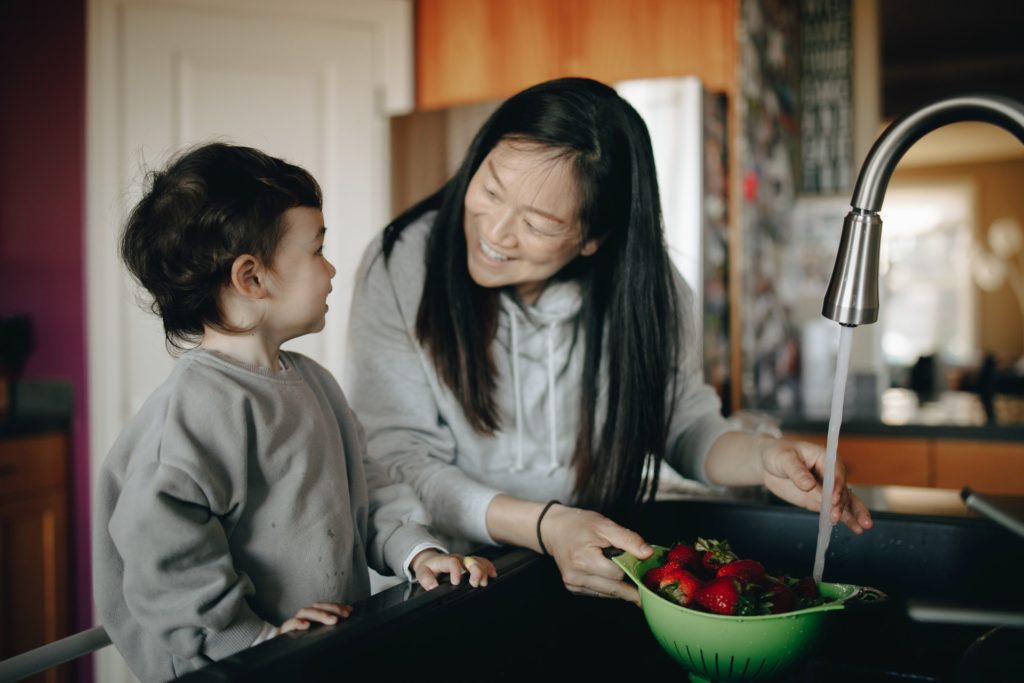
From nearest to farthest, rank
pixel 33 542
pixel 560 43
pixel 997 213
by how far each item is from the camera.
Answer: pixel 33 542 < pixel 560 43 < pixel 997 213

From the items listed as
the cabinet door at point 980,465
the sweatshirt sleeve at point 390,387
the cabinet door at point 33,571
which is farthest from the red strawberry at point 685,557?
the cabinet door at point 33,571

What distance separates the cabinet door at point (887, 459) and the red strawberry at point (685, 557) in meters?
1.72

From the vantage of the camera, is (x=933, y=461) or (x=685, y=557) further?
(x=933, y=461)

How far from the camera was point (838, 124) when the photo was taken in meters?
3.08

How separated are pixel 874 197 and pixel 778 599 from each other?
354 mm

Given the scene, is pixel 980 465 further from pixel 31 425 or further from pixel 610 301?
pixel 31 425

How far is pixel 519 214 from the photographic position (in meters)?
1.11

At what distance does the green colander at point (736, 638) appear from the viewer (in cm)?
70

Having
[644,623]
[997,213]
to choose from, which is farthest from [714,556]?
[997,213]

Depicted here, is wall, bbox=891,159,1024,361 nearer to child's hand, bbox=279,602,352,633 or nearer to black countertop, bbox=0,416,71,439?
black countertop, bbox=0,416,71,439

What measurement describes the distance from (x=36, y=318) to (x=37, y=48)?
0.89 m

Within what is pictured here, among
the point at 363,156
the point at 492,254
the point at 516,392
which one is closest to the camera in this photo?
the point at 492,254

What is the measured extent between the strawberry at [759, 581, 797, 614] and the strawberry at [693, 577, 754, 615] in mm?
25

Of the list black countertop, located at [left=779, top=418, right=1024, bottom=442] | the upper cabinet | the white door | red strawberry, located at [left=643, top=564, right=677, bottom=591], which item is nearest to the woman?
red strawberry, located at [left=643, top=564, right=677, bottom=591]
